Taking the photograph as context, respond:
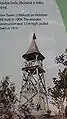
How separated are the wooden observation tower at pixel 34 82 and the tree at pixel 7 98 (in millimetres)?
57

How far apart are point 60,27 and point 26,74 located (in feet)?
1.19

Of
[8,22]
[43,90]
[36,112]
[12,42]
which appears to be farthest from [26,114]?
[8,22]

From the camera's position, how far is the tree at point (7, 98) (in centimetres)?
169

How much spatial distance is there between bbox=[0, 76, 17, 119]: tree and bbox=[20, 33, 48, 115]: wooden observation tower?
57 mm

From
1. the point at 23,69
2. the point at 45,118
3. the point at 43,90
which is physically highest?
the point at 23,69

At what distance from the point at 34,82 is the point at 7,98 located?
187 mm

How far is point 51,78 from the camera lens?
178cm

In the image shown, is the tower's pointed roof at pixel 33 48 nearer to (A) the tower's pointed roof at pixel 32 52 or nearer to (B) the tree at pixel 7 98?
(A) the tower's pointed roof at pixel 32 52

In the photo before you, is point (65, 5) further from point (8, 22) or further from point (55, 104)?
point (55, 104)

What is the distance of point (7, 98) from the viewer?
172 cm

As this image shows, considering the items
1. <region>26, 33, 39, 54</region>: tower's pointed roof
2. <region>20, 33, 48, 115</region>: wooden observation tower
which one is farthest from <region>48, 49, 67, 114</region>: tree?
<region>26, 33, 39, 54</region>: tower's pointed roof

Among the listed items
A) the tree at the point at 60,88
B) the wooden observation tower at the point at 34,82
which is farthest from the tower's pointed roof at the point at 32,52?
the tree at the point at 60,88

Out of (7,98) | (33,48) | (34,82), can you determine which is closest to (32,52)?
(33,48)

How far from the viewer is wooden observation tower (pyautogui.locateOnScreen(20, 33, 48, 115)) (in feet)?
5.62
